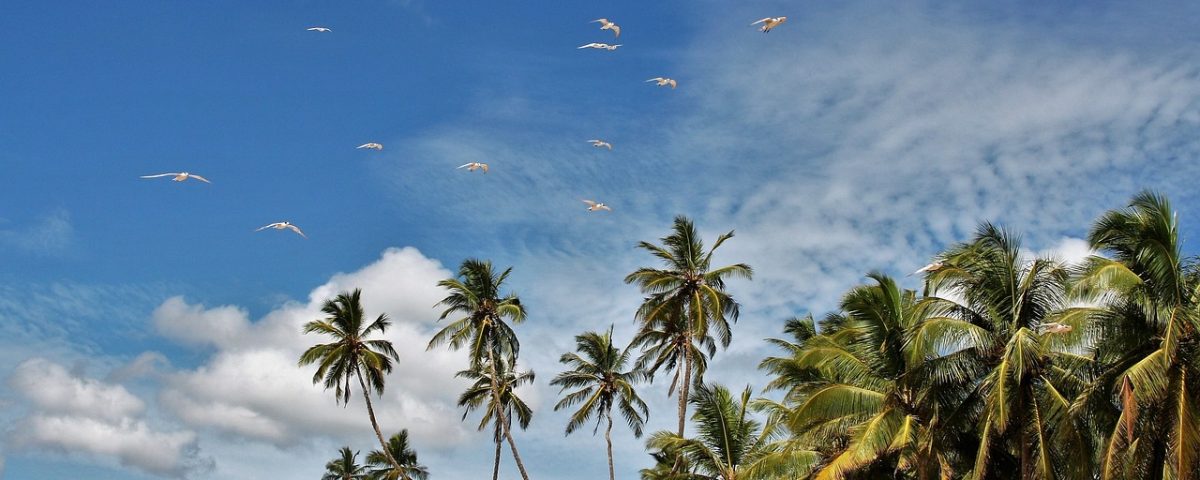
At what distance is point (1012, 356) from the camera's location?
67.3 ft

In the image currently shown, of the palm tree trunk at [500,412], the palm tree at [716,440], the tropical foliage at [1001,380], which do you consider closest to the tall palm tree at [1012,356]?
the tropical foliage at [1001,380]

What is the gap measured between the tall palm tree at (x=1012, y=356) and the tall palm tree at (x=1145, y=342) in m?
0.96

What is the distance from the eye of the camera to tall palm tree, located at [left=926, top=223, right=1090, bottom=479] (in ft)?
67.4

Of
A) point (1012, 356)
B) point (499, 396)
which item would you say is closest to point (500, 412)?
point (499, 396)

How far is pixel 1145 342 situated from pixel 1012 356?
7.85 ft

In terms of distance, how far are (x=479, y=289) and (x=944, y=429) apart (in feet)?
92.7

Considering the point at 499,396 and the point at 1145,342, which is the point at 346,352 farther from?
the point at 1145,342

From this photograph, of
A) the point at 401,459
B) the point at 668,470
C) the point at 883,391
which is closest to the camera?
the point at 883,391

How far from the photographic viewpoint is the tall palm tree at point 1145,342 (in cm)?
1808

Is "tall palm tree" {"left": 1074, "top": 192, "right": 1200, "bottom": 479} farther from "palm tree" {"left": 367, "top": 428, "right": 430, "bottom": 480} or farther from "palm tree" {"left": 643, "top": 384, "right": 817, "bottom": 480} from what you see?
"palm tree" {"left": 367, "top": 428, "right": 430, "bottom": 480}

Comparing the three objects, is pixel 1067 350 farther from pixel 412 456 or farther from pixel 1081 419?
pixel 412 456

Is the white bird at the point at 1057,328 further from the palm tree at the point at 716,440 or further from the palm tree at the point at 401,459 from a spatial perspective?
the palm tree at the point at 401,459

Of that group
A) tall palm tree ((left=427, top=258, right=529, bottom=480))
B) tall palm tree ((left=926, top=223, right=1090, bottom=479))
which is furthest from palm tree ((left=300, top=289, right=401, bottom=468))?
tall palm tree ((left=926, top=223, right=1090, bottom=479))

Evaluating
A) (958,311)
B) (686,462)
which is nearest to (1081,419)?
(958,311)
